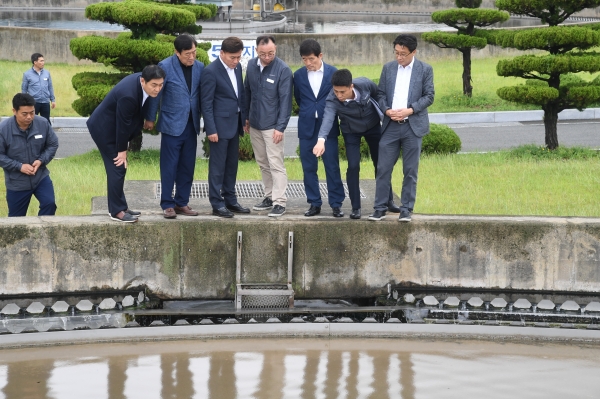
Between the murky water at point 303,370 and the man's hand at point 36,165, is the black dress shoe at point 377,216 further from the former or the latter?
the man's hand at point 36,165

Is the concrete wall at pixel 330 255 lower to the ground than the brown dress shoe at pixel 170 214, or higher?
lower

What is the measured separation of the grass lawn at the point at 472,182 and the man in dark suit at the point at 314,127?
0.51 m

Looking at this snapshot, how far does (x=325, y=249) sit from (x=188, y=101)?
6.24 ft

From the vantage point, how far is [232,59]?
8.94 m

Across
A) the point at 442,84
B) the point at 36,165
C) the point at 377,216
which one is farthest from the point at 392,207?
the point at 442,84

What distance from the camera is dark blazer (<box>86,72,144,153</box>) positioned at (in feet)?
28.0

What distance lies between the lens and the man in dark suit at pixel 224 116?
8.95 metres

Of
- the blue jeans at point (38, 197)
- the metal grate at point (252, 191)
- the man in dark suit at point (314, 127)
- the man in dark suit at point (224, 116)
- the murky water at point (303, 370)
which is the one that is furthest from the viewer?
the metal grate at point (252, 191)

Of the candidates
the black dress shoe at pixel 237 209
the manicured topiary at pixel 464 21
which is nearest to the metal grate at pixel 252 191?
the black dress shoe at pixel 237 209

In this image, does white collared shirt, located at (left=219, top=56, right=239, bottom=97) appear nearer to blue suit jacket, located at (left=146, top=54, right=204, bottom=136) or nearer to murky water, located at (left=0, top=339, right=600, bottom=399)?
blue suit jacket, located at (left=146, top=54, right=204, bottom=136)

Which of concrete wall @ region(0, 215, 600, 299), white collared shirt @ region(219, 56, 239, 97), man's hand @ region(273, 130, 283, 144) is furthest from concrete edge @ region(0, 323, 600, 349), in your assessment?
white collared shirt @ region(219, 56, 239, 97)

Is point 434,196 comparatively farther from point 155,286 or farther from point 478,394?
point 478,394

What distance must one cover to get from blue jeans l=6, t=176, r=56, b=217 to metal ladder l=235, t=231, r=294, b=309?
1.94 m

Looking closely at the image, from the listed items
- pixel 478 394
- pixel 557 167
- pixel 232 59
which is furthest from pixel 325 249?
pixel 557 167
